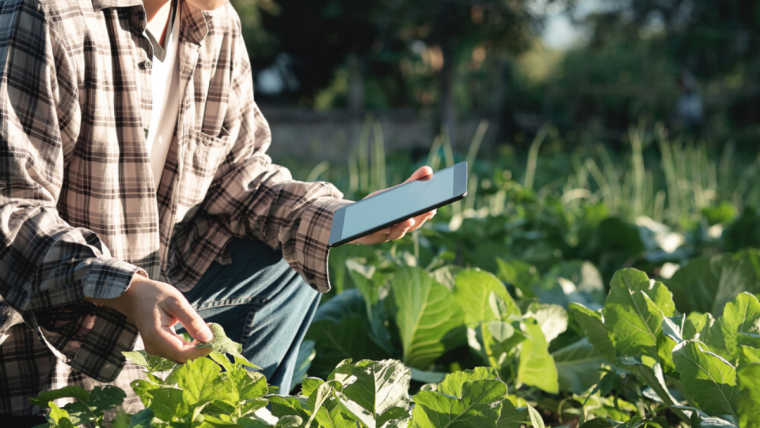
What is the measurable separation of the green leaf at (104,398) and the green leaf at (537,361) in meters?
0.80

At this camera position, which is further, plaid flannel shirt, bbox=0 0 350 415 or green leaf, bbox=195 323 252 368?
plaid flannel shirt, bbox=0 0 350 415

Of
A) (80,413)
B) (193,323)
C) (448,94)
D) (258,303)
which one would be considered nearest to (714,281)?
(258,303)

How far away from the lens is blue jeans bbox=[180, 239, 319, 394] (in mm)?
1315

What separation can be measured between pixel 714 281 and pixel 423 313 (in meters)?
0.77

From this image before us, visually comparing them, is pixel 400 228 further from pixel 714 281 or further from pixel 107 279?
pixel 714 281

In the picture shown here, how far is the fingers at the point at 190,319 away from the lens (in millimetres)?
855

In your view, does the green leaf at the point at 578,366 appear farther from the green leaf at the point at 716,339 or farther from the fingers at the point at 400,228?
the fingers at the point at 400,228

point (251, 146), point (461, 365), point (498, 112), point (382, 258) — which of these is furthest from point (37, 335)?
point (498, 112)

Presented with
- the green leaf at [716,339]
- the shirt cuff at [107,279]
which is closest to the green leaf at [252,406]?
the shirt cuff at [107,279]

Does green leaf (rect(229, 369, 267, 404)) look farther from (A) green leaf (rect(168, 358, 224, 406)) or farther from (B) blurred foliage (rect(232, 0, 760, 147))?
(B) blurred foliage (rect(232, 0, 760, 147))

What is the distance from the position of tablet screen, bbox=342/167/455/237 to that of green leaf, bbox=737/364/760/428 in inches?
19.4

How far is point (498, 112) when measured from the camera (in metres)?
10.7

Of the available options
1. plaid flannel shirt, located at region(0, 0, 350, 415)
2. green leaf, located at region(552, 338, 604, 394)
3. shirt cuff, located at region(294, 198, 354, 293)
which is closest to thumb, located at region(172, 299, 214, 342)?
plaid flannel shirt, located at region(0, 0, 350, 415)

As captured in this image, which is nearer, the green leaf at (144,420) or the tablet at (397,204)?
the green leaf at (144,420)
